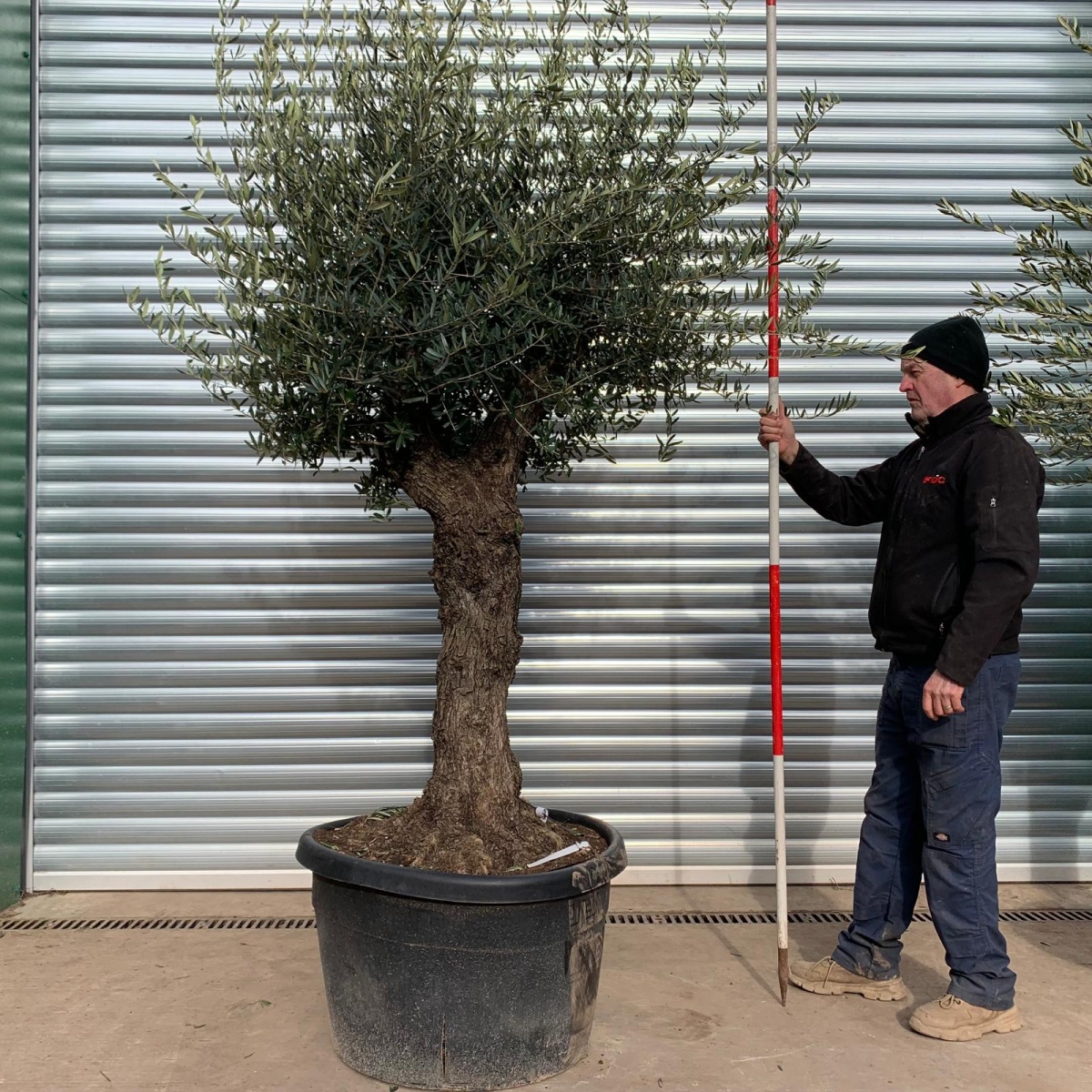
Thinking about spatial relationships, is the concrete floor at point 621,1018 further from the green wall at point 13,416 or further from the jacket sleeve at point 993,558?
the jacket sleeve at point 993,558

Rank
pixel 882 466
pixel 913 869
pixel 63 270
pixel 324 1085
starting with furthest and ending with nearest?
1. pixel 63 270
2. pixel 882 466
3. pixel 913 869
4. pixel 324 1085

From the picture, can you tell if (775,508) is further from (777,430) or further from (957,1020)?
(957,1020)

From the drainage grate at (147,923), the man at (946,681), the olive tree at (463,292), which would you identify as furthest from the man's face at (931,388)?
the drainage grate at (147,923)

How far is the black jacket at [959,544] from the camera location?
3.76m

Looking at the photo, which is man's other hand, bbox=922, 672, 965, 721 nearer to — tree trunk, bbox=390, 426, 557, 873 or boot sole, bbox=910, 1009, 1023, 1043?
boot sole, bbox=910, 1009, 1023, 1043

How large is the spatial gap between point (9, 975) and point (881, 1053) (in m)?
3.57

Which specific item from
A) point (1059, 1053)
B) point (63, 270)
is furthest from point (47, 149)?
point (1059, 1053)

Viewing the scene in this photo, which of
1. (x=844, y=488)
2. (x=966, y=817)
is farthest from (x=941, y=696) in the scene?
(x=844, y=488)

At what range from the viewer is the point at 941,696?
3771 mm

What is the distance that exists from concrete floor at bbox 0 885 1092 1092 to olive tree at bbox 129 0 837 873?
0.85m

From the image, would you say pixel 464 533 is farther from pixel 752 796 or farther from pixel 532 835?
pixel 752 796

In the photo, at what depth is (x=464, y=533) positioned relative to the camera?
3.83 m

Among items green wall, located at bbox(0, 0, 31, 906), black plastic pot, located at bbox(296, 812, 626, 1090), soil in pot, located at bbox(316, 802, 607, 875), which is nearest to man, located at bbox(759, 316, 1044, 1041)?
soil in pot, located at bbox(316, 802, 607, 875)

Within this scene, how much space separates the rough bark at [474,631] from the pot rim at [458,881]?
316mm
